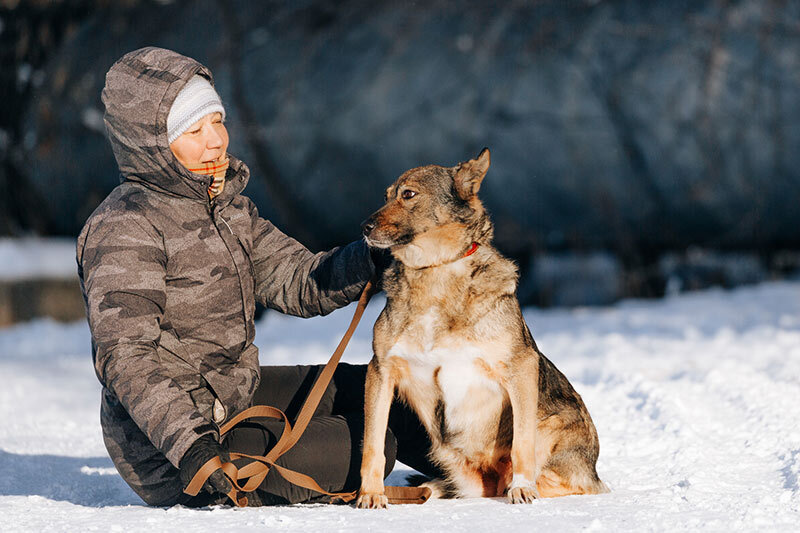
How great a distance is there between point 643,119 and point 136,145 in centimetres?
429

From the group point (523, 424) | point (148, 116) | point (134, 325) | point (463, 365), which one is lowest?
point (523, 424)

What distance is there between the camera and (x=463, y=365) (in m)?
2.61

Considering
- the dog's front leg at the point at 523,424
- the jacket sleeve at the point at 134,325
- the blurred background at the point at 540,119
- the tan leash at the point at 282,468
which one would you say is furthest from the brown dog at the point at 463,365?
the blurred background at the point at 540,119

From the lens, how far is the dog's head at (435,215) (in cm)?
273

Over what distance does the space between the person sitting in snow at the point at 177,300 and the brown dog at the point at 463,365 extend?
20 cm

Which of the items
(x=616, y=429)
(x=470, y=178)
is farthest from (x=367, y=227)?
(x=616, y=429)

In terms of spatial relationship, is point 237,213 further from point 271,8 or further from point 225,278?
point 271,8

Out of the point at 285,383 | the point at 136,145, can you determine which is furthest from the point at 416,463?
the point at 136,145

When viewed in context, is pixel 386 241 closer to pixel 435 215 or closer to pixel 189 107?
pixel 435 215

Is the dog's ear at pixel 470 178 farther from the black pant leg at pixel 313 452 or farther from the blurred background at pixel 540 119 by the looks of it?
the blurred background at pixel 540 119

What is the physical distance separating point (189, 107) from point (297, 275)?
67cm

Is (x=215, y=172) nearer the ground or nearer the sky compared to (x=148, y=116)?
nearer the ground

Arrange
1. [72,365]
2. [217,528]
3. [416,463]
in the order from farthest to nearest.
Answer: [72,365]
[416,463]
[217,528]

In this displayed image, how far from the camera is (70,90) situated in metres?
7.29
